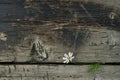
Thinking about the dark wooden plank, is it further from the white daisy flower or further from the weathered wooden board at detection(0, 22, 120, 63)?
the white daisy flower

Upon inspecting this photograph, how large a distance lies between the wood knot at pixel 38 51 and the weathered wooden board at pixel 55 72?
0.06 metres

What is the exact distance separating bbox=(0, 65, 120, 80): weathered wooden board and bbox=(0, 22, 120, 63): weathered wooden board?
0.16ft

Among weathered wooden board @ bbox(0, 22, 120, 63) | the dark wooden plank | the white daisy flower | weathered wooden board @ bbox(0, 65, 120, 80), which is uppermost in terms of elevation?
the dark wooden plank

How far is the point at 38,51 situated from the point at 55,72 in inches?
7.3

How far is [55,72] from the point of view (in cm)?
180

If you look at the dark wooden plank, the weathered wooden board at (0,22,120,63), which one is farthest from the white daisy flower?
the dark wooden plank

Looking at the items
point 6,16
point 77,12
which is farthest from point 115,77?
point 6,16

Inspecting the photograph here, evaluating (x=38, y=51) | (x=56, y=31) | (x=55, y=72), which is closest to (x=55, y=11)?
(x=56, y=31)

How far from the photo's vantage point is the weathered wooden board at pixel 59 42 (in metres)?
1.74

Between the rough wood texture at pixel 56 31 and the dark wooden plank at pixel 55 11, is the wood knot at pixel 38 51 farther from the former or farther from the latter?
the dark wooden plank at pixel 55 11

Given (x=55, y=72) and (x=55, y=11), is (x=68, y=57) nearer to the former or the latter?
(x=55, y=72)

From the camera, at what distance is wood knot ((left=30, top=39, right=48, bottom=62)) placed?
174 centimetres

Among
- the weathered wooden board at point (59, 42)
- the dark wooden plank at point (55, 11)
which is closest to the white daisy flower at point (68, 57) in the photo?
the weathered wooden board at point (59, 42)

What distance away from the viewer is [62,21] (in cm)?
173
